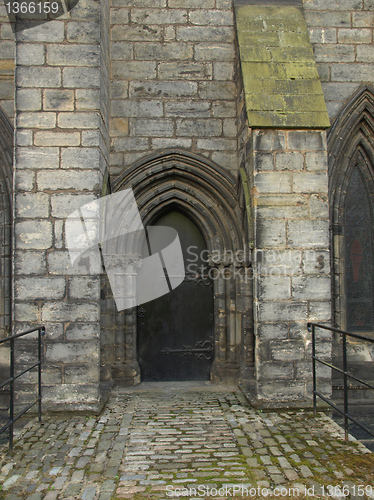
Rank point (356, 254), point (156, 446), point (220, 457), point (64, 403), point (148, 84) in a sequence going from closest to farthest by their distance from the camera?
point (220, 457) < point (156, 446) < point (64, 403) < point (148, 84) < point (356, 254)

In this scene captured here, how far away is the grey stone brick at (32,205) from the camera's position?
384 centimetres

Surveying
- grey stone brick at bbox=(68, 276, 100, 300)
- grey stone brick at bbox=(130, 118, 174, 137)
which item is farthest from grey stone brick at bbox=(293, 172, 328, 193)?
grey stone brick at bbox=(68, 276, 100, 300)

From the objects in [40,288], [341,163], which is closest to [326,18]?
[341,163]

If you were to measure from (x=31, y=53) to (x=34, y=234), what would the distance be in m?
1.88

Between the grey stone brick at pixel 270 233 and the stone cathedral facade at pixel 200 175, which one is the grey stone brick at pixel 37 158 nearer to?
the stone cathedral facade at pixel 200 175

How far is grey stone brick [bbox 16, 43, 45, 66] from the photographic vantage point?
3.92m

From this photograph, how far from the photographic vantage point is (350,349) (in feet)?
16.0

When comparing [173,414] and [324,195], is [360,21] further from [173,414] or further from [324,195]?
[173,414]

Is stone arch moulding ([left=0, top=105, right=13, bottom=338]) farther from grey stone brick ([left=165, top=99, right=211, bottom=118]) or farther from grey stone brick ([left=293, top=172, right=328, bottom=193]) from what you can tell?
grey stone brick ([left=293, top=172, right=328, bottom=193])

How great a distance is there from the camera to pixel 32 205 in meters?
3.85

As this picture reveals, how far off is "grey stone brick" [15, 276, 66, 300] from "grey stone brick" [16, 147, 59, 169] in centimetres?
114

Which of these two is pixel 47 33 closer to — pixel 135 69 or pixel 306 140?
pixel 135 69

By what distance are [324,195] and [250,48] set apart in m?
1.90

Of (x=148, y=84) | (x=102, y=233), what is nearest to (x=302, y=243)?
(x=102, y=233)
